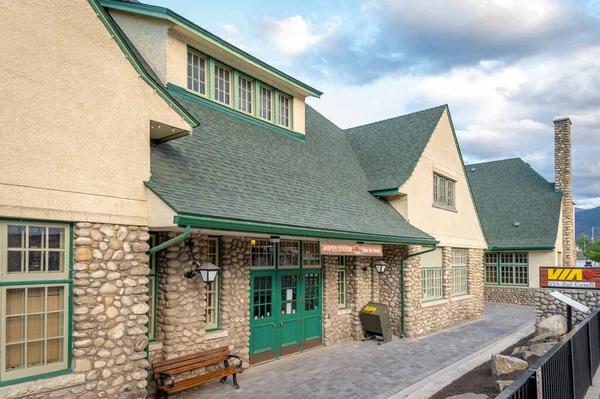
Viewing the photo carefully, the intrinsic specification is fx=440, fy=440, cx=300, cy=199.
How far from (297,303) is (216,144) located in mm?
4610

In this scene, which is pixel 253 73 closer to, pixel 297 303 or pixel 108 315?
pixel 297 303

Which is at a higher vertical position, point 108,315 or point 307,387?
point 108,315

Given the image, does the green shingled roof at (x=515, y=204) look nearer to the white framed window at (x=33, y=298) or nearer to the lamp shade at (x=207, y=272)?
the lamp shade at (x=207, y=272)

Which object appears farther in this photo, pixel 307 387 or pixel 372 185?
pixel 372 185

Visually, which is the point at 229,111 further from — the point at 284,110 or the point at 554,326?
the point at 554,326

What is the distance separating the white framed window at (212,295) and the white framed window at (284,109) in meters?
5.59

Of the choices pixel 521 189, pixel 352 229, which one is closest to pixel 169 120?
pixel 352 229

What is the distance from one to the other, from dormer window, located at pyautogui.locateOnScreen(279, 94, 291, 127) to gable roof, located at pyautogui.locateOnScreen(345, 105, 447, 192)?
3.80 metres

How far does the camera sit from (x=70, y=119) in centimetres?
641

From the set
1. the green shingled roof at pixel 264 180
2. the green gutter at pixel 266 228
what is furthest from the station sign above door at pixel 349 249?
the green shingled roof at pixel 264 180

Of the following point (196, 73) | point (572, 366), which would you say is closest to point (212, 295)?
point (196, 73)

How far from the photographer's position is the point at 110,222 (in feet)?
22.2

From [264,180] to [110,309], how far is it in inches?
193

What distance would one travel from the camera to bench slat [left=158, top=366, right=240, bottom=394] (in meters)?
7.38
